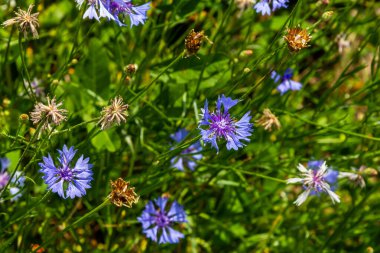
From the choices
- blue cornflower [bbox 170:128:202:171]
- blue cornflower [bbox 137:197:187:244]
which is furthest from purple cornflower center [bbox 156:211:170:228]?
blue cornflower [bbox 170:128:202:171]

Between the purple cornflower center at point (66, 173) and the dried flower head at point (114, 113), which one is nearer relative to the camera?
the dried flower head at point (114, 113)

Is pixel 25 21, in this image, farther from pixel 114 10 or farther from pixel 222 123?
pixel 222 123

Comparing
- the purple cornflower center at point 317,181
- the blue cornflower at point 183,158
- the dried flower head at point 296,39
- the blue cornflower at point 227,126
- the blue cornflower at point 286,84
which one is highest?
the blue cornflower at point 286,84

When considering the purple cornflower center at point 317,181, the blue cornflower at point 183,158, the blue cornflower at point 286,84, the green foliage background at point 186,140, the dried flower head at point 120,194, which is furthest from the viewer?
the blue cornflower at point 286,84

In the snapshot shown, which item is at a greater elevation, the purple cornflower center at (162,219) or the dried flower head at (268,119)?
the dried flower head at (268,119)

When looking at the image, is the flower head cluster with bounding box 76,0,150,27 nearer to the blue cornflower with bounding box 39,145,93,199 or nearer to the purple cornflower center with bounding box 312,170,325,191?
the blue cornflower with bounding box 39,145,93,199

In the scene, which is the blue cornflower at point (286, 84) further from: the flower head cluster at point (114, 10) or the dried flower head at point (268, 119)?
the flower head cluster at point (114, 10)

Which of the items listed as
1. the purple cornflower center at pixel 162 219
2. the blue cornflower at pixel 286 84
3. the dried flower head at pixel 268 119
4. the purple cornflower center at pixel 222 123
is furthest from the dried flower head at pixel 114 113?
the blue cornflower at pixel 286 84

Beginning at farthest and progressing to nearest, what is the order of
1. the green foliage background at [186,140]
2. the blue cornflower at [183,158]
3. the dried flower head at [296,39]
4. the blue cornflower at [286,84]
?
1. the blue cornflower at [286,84]
2. the blue cornflower at [183,158]
3. the green foliage background at [186,140]
4. the dried flower head at [296,39]

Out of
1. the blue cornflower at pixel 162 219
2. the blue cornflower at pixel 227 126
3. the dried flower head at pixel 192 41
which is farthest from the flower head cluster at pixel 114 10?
the blue cornflower at pixel 162 219
